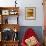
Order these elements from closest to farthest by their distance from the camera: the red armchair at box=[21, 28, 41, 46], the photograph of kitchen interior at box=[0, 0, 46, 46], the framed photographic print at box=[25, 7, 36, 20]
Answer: the red armchair at box=[21, 28, 41, 46], the photograph of kitchen interior at box=[0, 0, 46, 46], the framed photographic print at box=[25, 7, 36, 20]

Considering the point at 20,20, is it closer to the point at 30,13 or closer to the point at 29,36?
the point at 30,13

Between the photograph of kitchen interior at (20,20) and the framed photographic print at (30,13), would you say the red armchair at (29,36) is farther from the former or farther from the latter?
the framed photographic print at (30,13)

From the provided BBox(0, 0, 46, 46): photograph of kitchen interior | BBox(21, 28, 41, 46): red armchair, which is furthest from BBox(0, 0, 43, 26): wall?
BBox(21, 28, 41, 46): red armchair

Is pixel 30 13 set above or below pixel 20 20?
above

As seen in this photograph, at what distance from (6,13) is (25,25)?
86 centimetres

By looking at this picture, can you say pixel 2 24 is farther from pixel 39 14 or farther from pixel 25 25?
pixel 39 14

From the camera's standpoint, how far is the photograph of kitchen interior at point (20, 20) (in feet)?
20.2

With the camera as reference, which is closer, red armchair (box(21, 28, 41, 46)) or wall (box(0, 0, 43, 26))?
red armchair (box(21, 28, 41, 46))

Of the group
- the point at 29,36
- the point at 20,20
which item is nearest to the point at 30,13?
the point at 20,20

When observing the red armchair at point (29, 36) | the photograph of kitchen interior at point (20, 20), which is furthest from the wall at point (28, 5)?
the red armchair at point (29, 36)

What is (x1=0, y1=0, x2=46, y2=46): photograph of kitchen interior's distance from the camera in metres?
6.14

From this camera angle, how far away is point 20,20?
632cm

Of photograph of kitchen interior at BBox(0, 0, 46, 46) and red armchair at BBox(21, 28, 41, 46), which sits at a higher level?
photograph of kitchen interior at BBox(0, 0, 46, 46)

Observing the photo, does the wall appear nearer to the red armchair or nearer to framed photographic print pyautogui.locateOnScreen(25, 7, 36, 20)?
framed photographic print pyautogui.locateOnScreen(25, 7, 36, 20)
